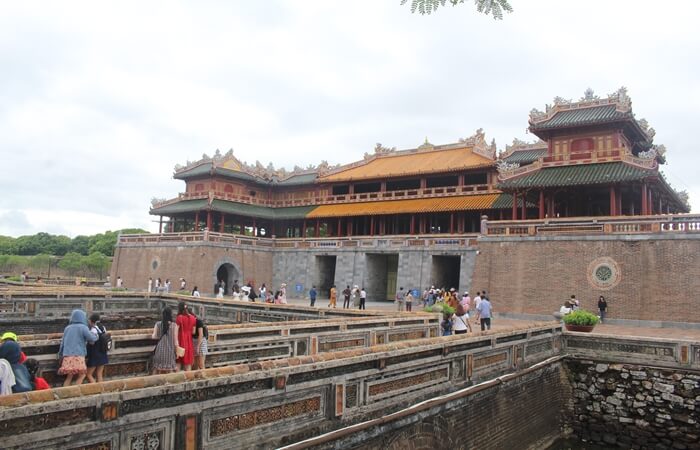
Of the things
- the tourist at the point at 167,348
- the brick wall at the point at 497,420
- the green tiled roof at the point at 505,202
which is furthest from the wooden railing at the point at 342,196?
the tourist at the point at 167,348

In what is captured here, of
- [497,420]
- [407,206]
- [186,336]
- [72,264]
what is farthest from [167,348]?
[72,264]

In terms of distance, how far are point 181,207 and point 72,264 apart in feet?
51.4

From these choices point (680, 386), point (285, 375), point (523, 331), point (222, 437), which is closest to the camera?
point (222, 437)

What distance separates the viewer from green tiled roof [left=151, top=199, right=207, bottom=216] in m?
42.1

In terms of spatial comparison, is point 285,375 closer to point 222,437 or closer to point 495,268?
point 222,437

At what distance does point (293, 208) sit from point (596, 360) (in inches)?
1340

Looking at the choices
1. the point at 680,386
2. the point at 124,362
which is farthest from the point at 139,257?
the point at 680,386

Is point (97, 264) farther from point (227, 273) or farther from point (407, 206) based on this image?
point (407, 206)

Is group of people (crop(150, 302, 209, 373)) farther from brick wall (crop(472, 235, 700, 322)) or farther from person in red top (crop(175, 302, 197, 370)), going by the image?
brick wall (crop(472, 235, 700, 322))

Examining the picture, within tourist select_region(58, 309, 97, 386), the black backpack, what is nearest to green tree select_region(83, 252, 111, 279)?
the black backpack

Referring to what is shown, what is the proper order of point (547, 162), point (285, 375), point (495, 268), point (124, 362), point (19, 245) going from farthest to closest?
point (19, 245) → point (547, 162) → point (495, 268) → point (124, 362) → point (285, 375)

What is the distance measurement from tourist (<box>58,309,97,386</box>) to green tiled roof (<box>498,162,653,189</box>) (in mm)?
24472

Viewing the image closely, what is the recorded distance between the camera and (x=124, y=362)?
30.0 feet

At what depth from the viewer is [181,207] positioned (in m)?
Result: 43.5
